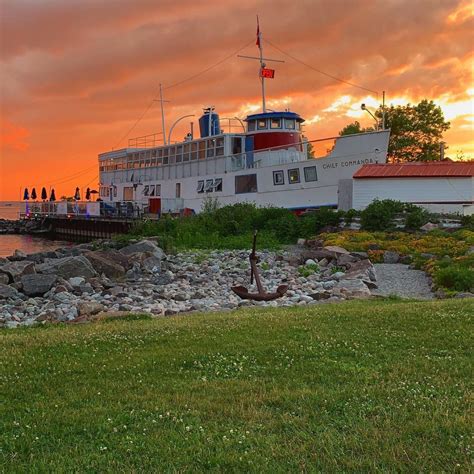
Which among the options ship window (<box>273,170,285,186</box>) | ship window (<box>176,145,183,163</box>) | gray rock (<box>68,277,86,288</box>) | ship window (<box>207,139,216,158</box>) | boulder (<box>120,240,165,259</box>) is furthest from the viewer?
ship window (<box>176,145,183,163</box>)

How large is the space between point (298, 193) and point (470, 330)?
1137 inches

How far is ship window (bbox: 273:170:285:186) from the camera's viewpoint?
3831 cm

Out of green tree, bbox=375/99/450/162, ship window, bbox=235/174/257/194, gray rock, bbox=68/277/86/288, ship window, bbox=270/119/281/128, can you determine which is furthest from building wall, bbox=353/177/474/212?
green tree, bbox=375/99/450/162

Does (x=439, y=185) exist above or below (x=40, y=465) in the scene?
above

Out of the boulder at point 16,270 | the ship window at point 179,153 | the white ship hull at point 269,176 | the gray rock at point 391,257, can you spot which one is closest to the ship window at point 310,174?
the white ship hull at point 269,176

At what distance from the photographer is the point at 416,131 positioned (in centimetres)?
6284

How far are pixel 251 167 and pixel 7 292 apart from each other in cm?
2605

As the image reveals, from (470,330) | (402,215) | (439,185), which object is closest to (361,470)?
(470,330)

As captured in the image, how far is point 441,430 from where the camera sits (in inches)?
202

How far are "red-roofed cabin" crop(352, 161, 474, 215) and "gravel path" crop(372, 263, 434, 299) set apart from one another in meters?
10.4

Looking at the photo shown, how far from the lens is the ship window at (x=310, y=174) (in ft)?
120

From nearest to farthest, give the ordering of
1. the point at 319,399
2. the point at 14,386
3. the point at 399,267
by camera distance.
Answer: the point at 319,399 → the point at 14,386 → the point at 399,267

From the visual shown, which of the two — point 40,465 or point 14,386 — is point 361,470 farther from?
point 14,386

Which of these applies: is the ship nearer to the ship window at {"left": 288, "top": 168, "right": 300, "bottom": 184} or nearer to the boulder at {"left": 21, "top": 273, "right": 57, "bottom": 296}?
the ship window at {"left": 288, "top": 168, "right": 300, "bottom": 184}
